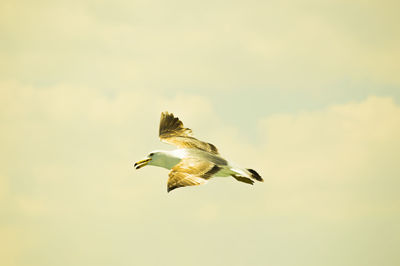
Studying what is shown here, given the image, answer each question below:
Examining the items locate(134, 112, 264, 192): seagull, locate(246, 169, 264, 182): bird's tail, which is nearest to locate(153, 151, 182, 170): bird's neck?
locate(134, 112, 264, 192): seagull

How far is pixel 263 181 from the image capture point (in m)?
27.8

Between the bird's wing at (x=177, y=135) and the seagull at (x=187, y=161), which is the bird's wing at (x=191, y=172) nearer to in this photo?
the seagull at (x=187, y=161)

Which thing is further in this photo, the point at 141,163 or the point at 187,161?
the point at 141,163

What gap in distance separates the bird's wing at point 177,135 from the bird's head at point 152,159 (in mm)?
2632

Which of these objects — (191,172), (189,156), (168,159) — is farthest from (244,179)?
(191,172)

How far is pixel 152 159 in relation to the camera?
29688 millimetres

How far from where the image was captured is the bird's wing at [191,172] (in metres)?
23.1

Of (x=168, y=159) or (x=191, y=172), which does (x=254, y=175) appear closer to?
(x=168, y=159)

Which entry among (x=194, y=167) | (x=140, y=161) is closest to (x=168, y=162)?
(x=140, y=161)

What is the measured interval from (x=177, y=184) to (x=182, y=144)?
937 centimetres

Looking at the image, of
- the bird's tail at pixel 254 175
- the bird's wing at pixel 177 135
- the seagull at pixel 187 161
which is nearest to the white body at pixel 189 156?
the seagull at pixel 187 161

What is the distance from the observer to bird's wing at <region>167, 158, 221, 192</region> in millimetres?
23062

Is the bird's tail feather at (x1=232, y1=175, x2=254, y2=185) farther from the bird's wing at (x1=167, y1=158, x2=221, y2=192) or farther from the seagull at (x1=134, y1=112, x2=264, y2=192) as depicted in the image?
the bird's wing at (x1=167, y1=158, x2=221, y2=192)

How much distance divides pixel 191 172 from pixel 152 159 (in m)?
5.63
